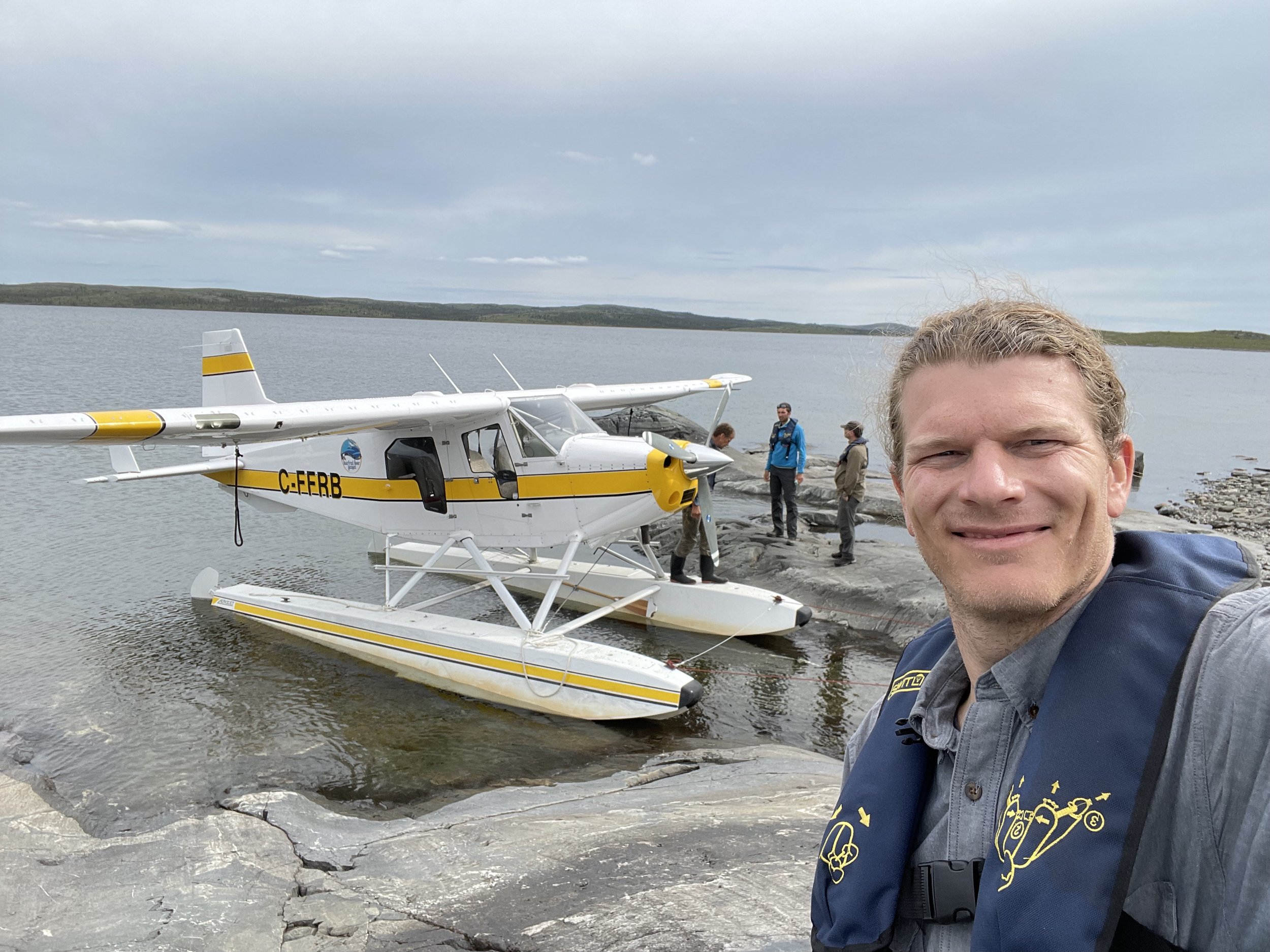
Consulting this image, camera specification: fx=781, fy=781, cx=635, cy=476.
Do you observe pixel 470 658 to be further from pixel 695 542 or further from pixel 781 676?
pixel 695 542

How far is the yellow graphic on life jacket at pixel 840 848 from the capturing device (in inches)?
58.7

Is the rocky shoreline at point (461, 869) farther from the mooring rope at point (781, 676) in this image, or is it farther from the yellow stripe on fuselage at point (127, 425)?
the yellow stripe on fuselage at point (127, 425)

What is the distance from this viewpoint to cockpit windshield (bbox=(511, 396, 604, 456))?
9.23 m

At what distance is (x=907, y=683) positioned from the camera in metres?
1.71

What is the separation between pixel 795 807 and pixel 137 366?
191 feet

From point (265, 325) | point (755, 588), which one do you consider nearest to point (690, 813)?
point (755, 588)

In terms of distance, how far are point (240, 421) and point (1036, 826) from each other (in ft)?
26.3

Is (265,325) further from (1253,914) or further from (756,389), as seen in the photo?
(1253,914)

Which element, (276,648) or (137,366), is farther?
(137,366)

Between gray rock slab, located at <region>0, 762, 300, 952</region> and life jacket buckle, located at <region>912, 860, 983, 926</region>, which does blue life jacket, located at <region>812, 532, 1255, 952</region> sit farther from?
gray rock slab, located at <region>0, 762, 300, 952</region>

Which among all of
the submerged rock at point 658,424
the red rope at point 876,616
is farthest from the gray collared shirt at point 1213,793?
the submerged rock at point 658,424

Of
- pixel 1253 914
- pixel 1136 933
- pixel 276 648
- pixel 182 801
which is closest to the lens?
pixel 1253 914

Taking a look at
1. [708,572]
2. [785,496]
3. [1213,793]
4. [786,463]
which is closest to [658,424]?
[785,496]

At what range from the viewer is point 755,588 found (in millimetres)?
10320
